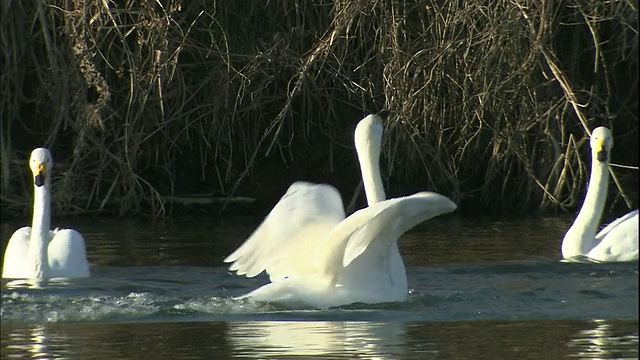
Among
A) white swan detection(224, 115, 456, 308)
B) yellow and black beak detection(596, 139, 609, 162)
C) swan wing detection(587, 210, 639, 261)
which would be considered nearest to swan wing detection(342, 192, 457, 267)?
white swan detection(224, 115, 456, 308)

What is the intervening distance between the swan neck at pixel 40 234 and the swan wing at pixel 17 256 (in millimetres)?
70

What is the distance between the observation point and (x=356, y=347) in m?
7.03

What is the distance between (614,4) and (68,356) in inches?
261

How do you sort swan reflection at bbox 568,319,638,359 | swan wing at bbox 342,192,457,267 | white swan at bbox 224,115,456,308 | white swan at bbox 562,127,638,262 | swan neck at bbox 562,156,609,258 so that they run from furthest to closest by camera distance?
swan neck at bbox 562,156,609,258
white swan at bbox 562,127,638,262
white swan at bbox 224,115,456,308
swan wing at bbox 342,192,457,267
swan reflection at bbox 568,319,638,359

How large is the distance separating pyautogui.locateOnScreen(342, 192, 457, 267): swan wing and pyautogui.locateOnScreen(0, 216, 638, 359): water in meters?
0.41

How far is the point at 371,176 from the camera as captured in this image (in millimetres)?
8812

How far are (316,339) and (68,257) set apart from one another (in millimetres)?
3205

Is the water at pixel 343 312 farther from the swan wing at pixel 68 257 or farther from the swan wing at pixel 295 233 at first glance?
the swan wing at pixel 295 233

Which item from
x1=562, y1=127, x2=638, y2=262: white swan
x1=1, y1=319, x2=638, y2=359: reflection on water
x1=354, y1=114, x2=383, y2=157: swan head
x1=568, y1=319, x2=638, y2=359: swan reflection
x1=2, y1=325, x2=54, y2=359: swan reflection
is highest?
x1=354, y1=114, x2=383, y2=157: swan head

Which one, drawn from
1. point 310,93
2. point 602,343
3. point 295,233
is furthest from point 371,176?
point 310,93

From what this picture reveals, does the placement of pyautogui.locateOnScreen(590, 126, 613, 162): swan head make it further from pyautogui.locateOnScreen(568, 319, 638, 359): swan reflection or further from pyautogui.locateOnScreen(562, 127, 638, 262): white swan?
pyautogui.locateOnScreen(568, 319, 638, 359): swan reflection

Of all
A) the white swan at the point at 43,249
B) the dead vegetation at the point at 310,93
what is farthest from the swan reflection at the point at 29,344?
the dead vegetation at the point at 310,93

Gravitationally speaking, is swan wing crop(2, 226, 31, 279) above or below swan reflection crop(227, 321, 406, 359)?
above

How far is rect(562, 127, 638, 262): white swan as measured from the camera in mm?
10625
